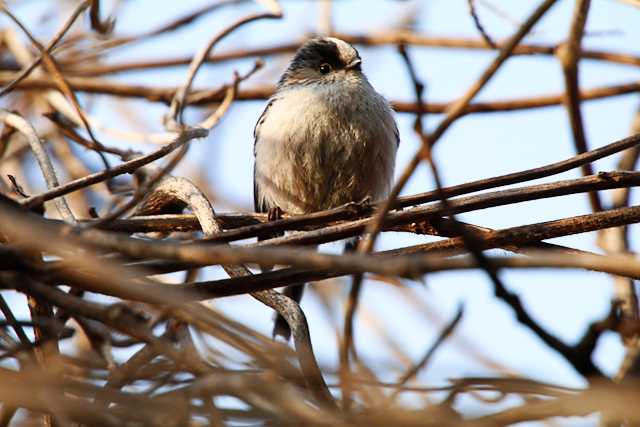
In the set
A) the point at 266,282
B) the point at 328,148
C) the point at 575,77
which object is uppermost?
the point at 328,148

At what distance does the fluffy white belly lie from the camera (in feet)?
13.5

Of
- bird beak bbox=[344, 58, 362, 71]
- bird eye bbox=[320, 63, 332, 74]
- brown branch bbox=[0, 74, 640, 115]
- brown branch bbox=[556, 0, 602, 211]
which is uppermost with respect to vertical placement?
bird eye bbox=[320, 63, 332, 74]

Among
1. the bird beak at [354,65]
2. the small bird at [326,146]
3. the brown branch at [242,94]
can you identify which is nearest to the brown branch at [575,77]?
the brown branch at [242,94]

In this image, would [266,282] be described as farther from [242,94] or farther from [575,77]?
[242,94]

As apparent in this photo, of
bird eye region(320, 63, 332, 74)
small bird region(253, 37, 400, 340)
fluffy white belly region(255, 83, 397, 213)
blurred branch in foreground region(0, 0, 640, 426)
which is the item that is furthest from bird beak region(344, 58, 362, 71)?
blurred branch in foreground region(0, 0, 640, 426)

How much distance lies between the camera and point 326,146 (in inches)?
162

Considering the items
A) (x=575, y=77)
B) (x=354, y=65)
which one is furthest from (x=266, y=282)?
(x=354, y=65)

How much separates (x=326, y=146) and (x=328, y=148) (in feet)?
0.05

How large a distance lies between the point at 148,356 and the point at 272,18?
2.34 m

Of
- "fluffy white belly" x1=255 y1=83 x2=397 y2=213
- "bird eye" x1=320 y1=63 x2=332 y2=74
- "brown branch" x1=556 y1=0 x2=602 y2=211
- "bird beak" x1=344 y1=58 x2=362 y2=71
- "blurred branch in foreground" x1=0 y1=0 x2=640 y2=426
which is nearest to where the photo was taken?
"blurred branch in foreground" x1=0 y1=0 x2=640 y2=426

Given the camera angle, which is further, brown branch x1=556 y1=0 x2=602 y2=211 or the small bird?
the small bird

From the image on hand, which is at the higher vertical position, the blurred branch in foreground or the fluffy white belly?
the fluffy white belly

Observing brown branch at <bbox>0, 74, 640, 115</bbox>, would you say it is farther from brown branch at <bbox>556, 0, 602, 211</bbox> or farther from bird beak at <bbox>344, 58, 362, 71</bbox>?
brown branch at <bbox>556, 0, 602, 211</bbox>

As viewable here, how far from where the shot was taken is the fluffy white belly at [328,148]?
13.5 ft
